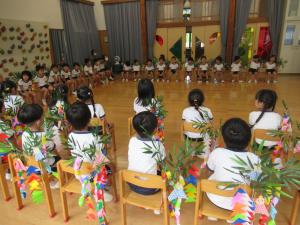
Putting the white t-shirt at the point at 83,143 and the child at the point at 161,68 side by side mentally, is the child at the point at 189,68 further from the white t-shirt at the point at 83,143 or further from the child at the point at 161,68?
the white t-shirt at the point at 83,143

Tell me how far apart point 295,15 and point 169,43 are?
170 inches

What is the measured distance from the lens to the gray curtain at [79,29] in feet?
25.3

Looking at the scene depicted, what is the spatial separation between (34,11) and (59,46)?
1220 mm

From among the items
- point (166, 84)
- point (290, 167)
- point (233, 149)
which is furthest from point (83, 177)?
point (166, 84)

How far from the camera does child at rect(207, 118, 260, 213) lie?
1.46 m

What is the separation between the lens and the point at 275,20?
7750 millimetres

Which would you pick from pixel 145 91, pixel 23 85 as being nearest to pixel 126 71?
pixel 23 85

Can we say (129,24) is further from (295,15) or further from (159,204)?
(159,204)

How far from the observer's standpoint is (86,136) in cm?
192

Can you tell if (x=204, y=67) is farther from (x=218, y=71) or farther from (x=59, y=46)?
(x=59, y=46)

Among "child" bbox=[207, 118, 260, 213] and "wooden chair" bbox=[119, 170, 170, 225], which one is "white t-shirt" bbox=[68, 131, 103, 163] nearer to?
"wooden chair" bbox=[119, 170, 170, 225]

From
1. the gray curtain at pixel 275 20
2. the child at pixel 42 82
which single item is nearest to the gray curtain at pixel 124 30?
the child at pixel 42 82

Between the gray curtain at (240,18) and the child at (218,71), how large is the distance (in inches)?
54.1

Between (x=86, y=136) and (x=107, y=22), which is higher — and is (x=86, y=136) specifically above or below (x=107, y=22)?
below
